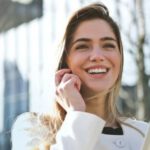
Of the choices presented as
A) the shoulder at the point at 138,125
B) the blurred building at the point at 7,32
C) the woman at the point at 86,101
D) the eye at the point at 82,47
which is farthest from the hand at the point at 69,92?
the blurred building at the point at 7,32

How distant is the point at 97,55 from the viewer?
2.90m

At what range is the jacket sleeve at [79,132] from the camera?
275cm

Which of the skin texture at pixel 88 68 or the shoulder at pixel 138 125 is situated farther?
the shoulder at pixel 138 125

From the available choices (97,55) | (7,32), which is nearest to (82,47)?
(97,55)

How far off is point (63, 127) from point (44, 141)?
0.30 feet

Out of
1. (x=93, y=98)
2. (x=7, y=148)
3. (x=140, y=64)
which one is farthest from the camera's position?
(x=7, y=148)

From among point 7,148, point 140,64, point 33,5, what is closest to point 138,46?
point 140,64

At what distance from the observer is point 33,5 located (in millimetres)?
22859

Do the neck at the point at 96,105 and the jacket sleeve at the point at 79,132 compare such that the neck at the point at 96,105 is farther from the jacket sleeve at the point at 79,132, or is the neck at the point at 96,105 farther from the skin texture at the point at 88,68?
the jacket sleeve at the point at 79,132

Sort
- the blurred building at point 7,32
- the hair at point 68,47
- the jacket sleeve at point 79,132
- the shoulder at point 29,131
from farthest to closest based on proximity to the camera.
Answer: the blurred building at point 7,32, the hair at point 68,47, the shoulder at point 29,131, the jacket sleeve at point 79,132

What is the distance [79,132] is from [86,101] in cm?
28

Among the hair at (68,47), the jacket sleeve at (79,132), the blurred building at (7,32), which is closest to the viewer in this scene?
the jacket sleeve at (79,132)

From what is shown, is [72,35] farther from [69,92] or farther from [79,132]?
[79,132]

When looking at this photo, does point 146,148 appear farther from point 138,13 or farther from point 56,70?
point 138,13
